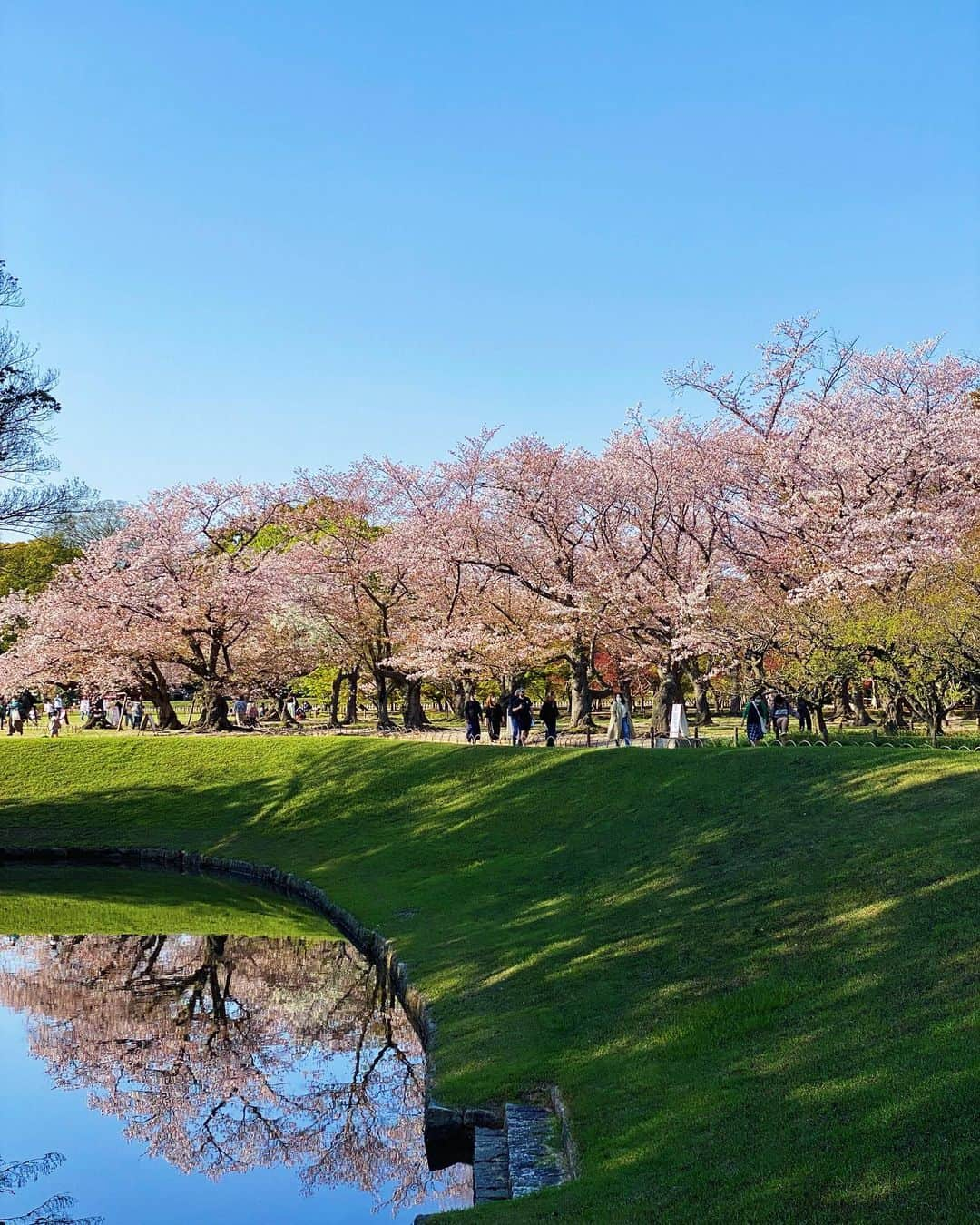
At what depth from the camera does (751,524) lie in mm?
36500

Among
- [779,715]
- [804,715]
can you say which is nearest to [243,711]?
[804,715]

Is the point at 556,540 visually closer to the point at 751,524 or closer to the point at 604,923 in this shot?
the point at 751,524

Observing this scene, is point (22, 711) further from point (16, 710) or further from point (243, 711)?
point (243, 711)

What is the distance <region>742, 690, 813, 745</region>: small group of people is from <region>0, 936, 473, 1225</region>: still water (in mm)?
13133

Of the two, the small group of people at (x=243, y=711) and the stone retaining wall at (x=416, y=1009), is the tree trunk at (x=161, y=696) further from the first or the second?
the stone retaining wall at (x=416, y=1009)

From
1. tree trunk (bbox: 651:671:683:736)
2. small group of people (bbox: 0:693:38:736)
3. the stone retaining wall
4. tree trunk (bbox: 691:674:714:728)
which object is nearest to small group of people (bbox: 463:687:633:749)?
tree trunk (bbox: 651:671:683:736)

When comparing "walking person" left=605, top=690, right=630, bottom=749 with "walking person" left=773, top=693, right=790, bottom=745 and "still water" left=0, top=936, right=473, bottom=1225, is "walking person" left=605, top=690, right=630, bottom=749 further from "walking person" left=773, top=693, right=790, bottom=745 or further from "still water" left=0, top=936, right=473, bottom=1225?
"still water" left=0, top=936, right=473, bottom=1225

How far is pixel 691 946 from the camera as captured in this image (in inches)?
572

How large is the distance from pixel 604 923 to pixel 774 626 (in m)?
16.1

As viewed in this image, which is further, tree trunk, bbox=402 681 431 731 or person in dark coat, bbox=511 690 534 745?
tree trunk, bbox=402 681 431 731

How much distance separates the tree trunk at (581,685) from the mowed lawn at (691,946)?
33.8 ft

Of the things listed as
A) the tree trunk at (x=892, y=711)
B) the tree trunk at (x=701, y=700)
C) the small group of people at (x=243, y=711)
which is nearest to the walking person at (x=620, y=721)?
the tree trunk at (x=892, y=711)

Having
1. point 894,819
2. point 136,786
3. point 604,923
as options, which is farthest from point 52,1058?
point 136,786

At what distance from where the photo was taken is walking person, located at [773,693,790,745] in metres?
31.2
